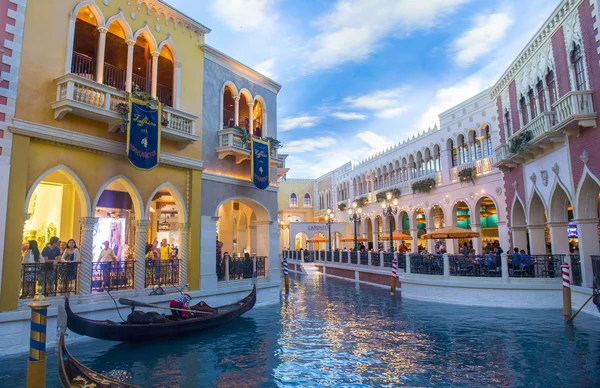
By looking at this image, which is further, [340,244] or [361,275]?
[340,244]

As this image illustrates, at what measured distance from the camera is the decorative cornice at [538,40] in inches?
412

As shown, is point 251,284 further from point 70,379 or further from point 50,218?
point 70,379

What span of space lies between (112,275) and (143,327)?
2.16 m

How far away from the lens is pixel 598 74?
930cm

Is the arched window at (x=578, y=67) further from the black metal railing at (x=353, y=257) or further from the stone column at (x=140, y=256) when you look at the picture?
the black metal railing at (x=353, y=257)

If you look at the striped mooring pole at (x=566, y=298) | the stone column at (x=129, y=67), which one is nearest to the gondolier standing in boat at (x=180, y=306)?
the stone column at (x=129, y=67)

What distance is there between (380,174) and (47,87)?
21.0 meters

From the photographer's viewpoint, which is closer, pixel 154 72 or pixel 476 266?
pixel 154 72

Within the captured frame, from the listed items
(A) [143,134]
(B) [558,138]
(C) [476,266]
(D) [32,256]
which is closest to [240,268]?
(A) [143,134]

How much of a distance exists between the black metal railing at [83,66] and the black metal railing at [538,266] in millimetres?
12279

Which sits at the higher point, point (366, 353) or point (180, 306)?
point (180, 306)

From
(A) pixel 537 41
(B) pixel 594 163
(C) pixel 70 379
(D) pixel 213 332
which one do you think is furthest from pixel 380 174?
(C) pixel 70 379

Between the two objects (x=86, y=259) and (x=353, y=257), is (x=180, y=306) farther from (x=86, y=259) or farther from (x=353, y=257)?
(x=353, y=257)

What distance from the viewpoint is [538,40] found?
12.1 m
